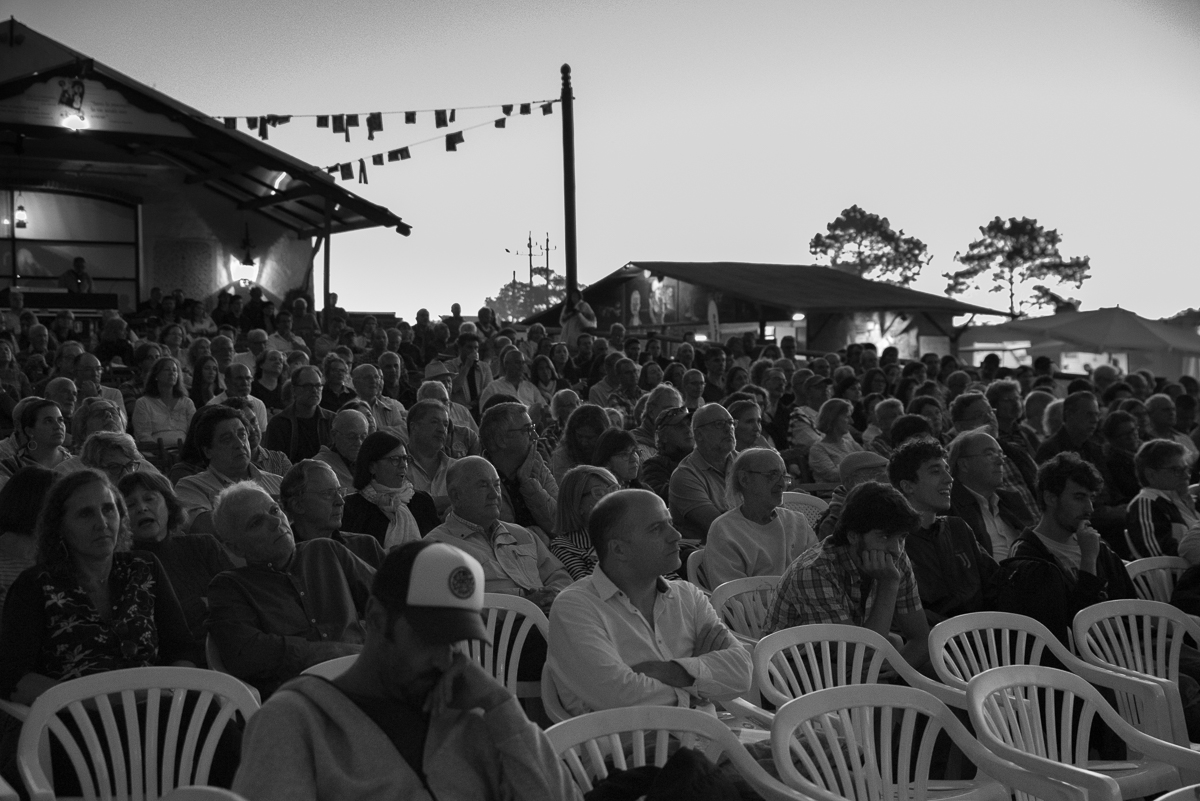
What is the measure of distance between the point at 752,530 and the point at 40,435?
3772mm

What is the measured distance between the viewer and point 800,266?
3409 centimetres

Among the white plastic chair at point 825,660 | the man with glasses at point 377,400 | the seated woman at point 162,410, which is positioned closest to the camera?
the white plastic chair at point 825,660

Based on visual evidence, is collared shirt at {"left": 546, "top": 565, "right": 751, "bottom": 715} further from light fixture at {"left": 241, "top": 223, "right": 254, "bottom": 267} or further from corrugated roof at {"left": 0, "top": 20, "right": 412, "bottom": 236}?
light fixture at {"left": 241, "top": 223, "right": 254, "bottom": 267}

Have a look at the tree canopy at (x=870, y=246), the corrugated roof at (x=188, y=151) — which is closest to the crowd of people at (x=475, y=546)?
the corrugated roof at (x=188, y=151)

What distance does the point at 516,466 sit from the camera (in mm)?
5973

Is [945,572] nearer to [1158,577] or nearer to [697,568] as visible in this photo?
[697,568]

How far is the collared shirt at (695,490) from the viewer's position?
20.2ft

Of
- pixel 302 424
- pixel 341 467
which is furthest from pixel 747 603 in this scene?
pixel 302 424

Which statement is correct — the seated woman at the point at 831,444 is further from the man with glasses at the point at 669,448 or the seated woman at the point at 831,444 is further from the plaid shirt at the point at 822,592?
the plaid shirt at the point at 822,592

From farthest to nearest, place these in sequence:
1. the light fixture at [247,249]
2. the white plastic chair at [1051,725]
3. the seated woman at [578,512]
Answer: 1. the light fixture at [247,249]
2. the seated woman at [578,512]
3. the white plastic chair at [1051,725]

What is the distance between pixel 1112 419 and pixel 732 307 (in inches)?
789

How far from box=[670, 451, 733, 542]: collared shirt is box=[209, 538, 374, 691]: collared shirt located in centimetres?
244

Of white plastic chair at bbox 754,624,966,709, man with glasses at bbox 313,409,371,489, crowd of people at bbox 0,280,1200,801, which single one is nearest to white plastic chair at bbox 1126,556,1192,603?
crowd of people at bbox 0,280,1200,801

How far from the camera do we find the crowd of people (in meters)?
2.04
